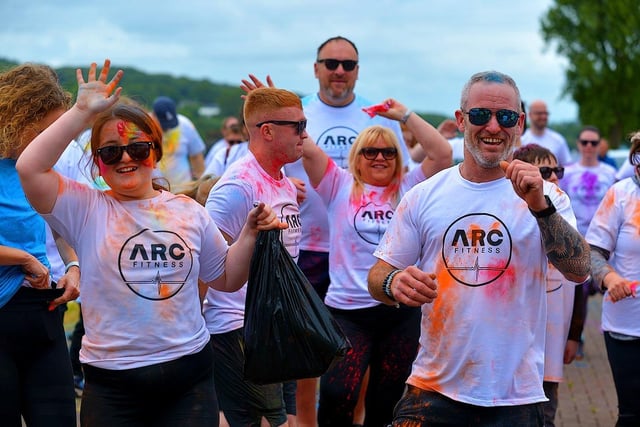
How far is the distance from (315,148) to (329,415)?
1.65 m

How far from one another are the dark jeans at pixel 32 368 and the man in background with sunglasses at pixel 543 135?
8.63 metres

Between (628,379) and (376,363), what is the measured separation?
151 centimetres

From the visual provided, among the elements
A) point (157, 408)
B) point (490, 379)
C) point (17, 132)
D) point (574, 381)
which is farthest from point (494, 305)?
point (574, 381)

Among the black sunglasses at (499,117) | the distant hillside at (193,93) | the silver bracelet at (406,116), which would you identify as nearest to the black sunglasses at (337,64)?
the silver bracelet at (406,116)

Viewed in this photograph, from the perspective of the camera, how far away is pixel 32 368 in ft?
14.9

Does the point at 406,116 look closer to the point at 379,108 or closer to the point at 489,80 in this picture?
the point at 379,108

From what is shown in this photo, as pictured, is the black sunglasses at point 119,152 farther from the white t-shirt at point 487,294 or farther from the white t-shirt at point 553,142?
the white t-shirt at point 553,142

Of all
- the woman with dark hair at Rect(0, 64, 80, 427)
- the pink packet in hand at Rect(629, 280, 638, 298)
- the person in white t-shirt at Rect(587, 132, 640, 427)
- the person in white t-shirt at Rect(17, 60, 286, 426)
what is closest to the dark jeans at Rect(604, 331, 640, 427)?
the person in white t-shirt at Rect(587, 132, 640, 427)

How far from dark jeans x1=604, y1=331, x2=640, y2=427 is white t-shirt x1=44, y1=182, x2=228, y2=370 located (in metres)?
2.75

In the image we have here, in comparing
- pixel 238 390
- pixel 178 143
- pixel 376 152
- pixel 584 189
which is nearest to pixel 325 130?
pixel 376 152

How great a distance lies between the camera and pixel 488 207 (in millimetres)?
4195

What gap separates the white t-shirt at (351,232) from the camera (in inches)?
250

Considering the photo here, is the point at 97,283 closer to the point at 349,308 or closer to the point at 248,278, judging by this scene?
the point at 248,278

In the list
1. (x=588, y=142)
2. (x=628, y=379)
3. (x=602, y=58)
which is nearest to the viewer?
(x=628, y=379)
